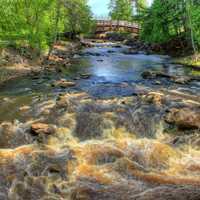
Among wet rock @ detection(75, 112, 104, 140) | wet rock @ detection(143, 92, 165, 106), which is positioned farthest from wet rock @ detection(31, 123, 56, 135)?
wet rock @ detection(143, 92, 165, 106)

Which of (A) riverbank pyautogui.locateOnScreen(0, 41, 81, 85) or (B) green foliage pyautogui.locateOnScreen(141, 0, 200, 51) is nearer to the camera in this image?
(A) riverbank pyautogui.locateOnScreen(0, 41, 81, 85)

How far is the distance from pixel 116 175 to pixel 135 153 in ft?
5.48

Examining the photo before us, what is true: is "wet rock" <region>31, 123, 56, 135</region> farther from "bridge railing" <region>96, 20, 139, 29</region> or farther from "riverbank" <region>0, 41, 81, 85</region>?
"bridge railing" <region>96, 20, 139, 29</region>

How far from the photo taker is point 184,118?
1485cm

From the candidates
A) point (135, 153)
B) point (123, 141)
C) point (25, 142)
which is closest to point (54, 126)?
point (25, 142)

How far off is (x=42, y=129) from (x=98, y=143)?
2.55 m

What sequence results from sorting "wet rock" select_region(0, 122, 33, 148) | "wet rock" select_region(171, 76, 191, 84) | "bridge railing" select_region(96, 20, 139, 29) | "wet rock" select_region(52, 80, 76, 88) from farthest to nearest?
"bridge railing" select_region(96, 20, 139, 29) → "wet rock" select_region(171, 76, 191, 84) → "wet rock" select_region(52, 80, 76, 88) → "wet rock" select_region(0, 122, 33, 148)

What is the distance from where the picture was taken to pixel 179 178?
1065 centimetres

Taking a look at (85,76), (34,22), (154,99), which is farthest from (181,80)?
(34,22)

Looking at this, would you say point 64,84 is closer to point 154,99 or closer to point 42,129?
point 154,99

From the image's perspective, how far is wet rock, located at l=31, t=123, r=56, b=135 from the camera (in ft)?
46.0

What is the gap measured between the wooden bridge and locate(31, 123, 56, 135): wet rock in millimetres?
66101

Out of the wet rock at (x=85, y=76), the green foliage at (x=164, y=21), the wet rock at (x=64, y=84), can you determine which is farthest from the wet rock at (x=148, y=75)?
the green foliage at (x=164, y=21)

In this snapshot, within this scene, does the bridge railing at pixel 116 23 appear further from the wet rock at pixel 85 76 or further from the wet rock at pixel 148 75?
the wet rock at pixel 85 76
